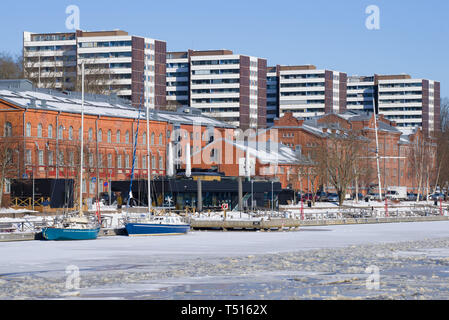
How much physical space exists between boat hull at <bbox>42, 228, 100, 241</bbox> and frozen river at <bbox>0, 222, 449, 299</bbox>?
1.95 meters

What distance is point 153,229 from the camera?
62.5 meters

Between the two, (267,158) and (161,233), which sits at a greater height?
(267,158)

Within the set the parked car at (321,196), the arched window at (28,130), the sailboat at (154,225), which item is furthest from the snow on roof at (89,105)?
the sailboat at (154,225)

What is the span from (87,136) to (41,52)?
8538cm

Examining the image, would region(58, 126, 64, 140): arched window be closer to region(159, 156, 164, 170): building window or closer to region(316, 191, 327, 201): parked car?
region(159, 156, 164, 170): building window

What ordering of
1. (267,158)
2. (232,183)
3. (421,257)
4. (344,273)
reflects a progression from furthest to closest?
(267,158), (232,183), (421,257), (344,273)

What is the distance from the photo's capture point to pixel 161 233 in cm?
6284

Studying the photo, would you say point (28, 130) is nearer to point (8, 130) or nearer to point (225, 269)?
point (8, 130)

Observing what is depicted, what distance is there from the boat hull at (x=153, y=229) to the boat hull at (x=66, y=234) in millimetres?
4590

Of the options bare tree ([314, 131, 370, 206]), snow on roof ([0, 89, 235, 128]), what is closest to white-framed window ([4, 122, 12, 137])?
snow on roof ([0, 89, 235, 128])

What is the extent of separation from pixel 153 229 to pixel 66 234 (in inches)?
319
